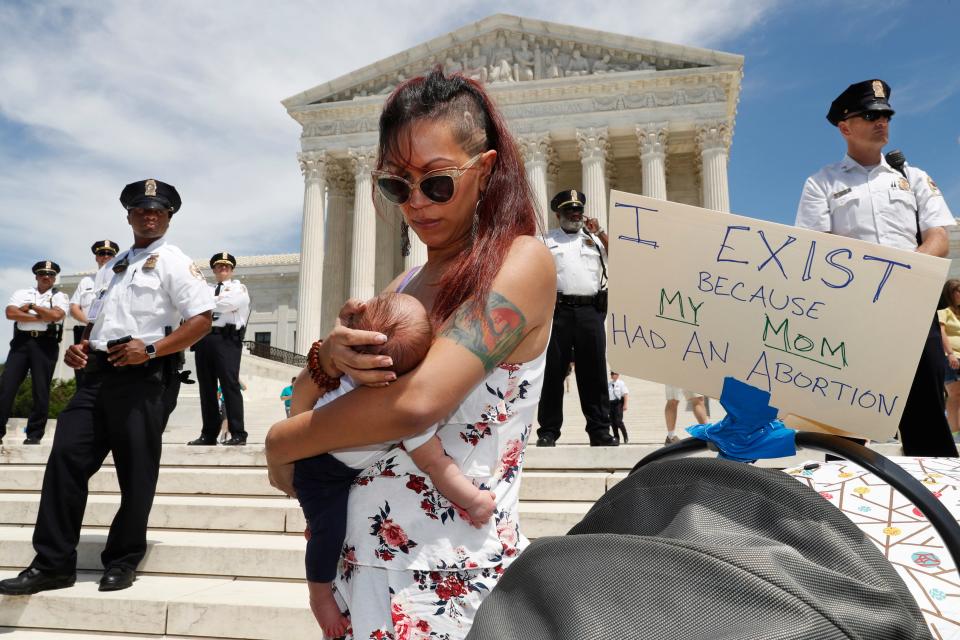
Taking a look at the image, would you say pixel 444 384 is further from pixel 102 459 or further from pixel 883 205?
pixel 883 205

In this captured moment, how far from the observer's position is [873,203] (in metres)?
4.02

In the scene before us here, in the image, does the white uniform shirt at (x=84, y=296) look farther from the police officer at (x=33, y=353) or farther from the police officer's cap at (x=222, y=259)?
the police officer's cap at (x=222, y=259)

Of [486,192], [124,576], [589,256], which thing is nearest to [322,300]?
[589,256]

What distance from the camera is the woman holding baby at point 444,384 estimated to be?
1.35 metres

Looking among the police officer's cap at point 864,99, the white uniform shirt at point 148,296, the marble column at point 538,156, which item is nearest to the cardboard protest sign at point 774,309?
the police officer's cap at point 864,99

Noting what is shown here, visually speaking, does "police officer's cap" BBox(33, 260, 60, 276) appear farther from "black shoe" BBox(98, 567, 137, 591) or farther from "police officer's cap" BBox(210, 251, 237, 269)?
"black shoe" BBox(98, 567, 137, 591)

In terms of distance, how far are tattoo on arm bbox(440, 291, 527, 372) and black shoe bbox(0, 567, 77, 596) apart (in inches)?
143

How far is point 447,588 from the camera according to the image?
1421 millimetres

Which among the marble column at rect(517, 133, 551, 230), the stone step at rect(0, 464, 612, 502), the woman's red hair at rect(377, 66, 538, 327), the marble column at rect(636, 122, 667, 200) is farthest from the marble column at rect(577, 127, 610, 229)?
the woman's red hair at rect(377, 66, 538, 327)

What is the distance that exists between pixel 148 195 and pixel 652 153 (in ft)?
94.6

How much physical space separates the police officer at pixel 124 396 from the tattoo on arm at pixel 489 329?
327 centimetres

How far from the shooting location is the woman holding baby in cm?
135

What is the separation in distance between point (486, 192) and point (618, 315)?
0.44 m

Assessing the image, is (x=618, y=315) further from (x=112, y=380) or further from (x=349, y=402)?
(x=112, y=380)
